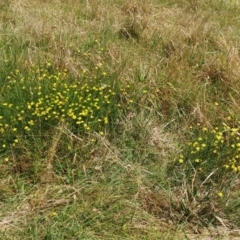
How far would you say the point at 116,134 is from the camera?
319 cm

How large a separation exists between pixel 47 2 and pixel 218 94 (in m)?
2.68

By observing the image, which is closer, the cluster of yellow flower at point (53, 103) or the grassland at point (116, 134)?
the grassland at point (116, 134)

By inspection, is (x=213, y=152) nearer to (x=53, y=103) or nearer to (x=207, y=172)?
(x=207, y=172)

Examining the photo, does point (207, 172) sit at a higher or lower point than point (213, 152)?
lower

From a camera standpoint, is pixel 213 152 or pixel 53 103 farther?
pixel 53 103

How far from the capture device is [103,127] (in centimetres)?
319

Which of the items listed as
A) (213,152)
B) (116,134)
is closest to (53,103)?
(116,134)

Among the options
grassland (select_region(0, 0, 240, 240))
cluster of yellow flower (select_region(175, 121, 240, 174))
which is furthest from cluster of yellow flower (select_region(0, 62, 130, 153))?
cluster of yellow flower (select_region(175, 121, 240, 174))

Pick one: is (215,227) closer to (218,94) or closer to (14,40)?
(218,94)

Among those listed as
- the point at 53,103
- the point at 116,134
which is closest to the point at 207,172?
the point at 116,134

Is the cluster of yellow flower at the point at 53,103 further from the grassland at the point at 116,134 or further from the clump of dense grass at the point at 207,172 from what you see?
the clump of dense grass at the point at 207,172

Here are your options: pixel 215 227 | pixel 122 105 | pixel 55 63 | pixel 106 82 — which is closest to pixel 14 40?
pixel 55 63

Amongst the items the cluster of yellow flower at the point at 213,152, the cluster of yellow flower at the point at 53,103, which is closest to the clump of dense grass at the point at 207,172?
the cluster of yellow flower at the point at 213,152

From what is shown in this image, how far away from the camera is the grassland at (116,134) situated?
2635 mm
